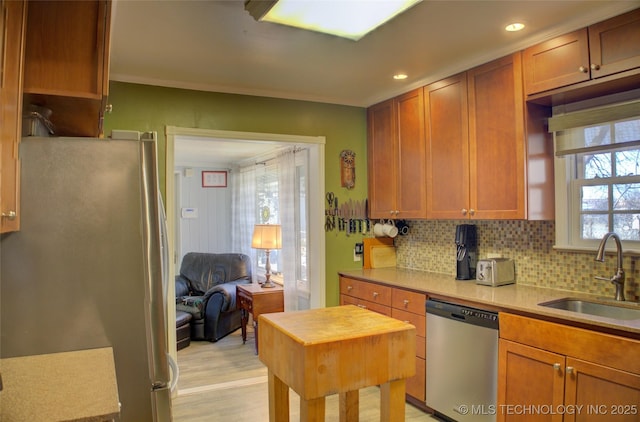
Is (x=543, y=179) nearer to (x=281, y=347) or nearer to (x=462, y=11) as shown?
(x=462, y=11)

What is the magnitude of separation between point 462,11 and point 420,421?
250 cm

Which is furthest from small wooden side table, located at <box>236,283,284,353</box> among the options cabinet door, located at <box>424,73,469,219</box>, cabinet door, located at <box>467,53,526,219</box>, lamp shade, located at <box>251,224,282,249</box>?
cabinet door, located at <box>467,53,526,219</box>

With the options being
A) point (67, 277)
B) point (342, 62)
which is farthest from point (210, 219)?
point (67, 277)

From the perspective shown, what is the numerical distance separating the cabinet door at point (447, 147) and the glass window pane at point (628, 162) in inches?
34.2

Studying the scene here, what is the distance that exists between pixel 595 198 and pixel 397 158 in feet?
4.91

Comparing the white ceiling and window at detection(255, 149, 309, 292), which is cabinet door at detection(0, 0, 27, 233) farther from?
window at detection(255, 149, 309, 292)

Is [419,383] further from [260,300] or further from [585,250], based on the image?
[260,300]

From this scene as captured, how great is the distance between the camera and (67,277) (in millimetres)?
1594

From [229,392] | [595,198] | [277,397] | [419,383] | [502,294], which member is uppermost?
[595,198]

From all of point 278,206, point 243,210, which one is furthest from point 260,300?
point 243,210

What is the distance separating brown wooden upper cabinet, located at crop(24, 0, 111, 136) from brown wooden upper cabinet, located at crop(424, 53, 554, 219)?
7.44ft

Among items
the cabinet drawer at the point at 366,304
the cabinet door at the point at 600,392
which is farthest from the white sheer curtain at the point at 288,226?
the cabinet door at the point at 600,392


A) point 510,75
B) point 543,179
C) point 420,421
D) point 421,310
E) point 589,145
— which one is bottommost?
point 420,421

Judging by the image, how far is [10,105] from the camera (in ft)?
4.20
